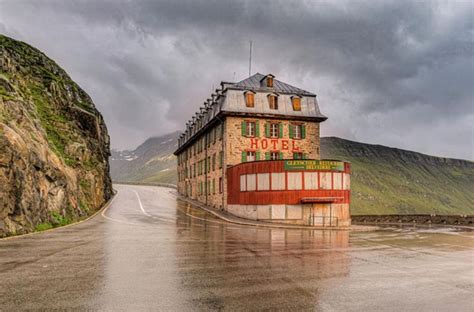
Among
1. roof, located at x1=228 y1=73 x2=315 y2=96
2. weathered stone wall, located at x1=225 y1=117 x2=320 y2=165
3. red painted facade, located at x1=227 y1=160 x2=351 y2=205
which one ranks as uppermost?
roof, located at x1=228 y1=73 x2=315 y2=96

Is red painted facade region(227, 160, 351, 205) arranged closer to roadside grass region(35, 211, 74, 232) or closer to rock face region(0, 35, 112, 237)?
rock face region(0, 35, 112, 237)

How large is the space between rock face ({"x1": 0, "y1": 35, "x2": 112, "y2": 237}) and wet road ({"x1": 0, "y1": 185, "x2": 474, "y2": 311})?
4092 mm

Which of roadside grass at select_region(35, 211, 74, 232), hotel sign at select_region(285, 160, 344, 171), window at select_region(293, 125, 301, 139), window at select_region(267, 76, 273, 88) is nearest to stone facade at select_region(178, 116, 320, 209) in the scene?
window at select_region(293, 125, 301, 139)

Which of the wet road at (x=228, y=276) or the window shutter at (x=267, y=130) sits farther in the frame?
the window shutter at (x=267, y=130)

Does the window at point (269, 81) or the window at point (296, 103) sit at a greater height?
the window at point (269, 81)

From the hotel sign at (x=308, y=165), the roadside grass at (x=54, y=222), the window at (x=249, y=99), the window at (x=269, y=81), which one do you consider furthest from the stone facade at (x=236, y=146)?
the roadside grass at (x=54, y=222)

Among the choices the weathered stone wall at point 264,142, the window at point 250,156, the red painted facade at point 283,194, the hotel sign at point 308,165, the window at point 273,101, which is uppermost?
the window at point 273,101

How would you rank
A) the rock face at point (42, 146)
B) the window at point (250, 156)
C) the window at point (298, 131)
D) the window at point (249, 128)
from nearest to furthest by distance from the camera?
the rock face at point (42, 146)
the window at point (250, 156)
the window at point (249, 128)
the window at point (298, 131)

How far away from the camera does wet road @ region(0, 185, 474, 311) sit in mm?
7332

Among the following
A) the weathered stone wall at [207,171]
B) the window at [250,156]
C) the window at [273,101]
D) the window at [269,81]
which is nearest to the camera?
the window at [250,156]

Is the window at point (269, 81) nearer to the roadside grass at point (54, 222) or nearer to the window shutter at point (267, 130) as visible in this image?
the window shutter at point (267, 130)

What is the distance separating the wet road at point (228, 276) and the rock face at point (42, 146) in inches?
161

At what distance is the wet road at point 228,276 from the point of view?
733 centimetres

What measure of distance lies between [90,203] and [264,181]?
629 inches
